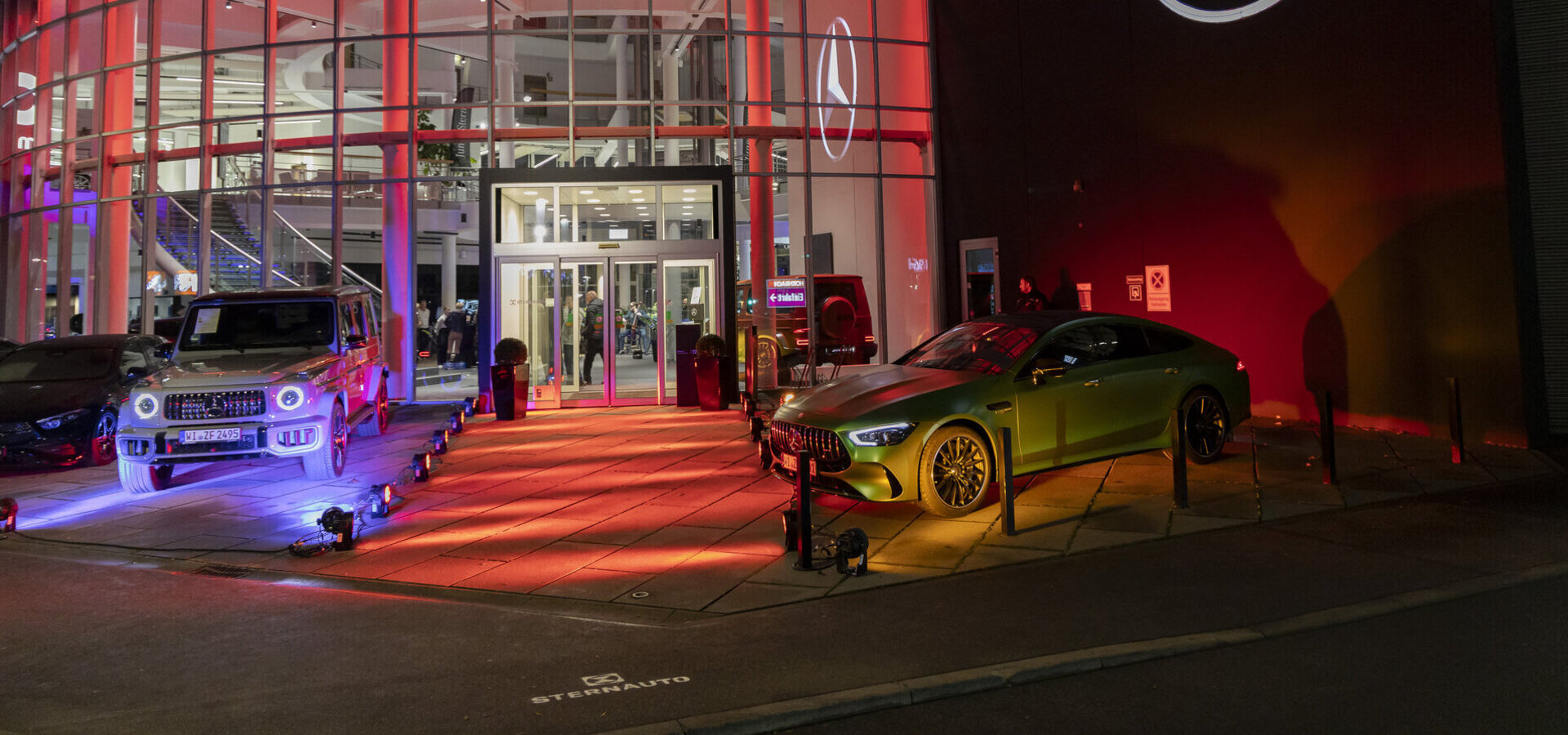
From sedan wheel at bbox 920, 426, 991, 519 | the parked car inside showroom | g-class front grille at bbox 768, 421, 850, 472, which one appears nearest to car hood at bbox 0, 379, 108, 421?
the parked car inside showroom

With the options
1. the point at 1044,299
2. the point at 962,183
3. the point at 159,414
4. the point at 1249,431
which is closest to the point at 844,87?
the point at 962,183

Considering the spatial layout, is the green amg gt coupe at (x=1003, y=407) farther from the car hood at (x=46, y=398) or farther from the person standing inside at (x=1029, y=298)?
the car hood at (x=46, y=398)

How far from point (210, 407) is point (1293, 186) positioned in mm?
12691

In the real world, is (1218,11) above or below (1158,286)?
above

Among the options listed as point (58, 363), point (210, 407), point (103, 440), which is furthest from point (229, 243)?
point (210, 407)

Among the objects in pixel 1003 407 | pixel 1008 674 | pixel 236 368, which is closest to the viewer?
pixel 1008 674

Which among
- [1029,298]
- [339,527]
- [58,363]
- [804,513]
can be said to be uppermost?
[1029,298]

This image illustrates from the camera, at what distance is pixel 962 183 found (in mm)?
17984

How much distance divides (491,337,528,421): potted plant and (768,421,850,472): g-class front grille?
7.92 meters

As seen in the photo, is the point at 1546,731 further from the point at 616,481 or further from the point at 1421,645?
the point at 616,481

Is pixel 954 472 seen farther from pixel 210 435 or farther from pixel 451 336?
pixel 451 336

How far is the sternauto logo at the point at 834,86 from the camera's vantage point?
1878 cm

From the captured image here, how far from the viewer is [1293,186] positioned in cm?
1151

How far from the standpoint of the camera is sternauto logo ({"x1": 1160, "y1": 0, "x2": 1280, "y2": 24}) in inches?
463
